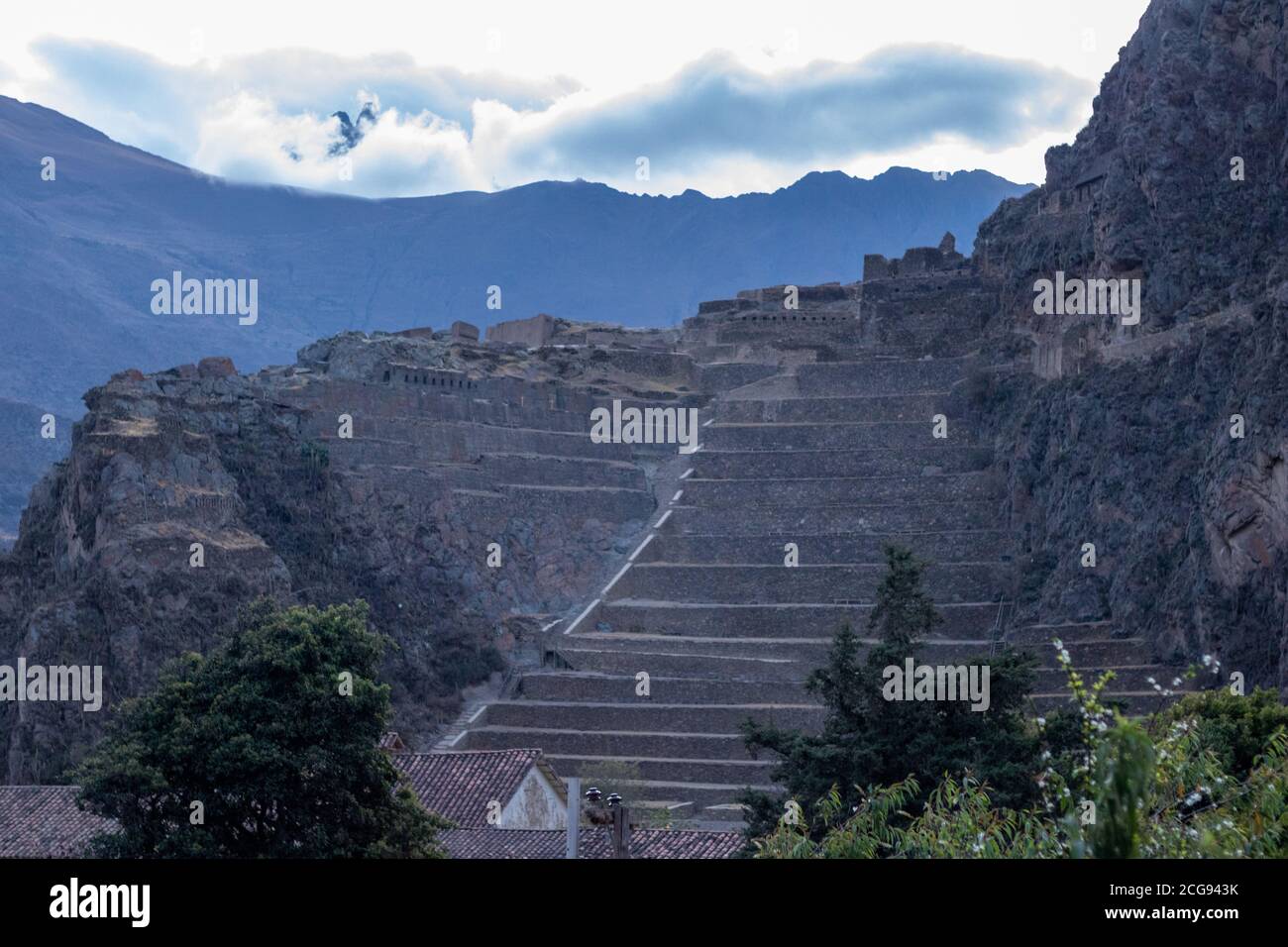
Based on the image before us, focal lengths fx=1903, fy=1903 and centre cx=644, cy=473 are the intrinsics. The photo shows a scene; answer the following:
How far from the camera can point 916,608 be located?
2742 cm

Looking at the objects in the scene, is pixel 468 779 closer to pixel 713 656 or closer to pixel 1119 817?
pixel 713 656

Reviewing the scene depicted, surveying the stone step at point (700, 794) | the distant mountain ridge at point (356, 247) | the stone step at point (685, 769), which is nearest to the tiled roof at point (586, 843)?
the stone step at point (700, 794)

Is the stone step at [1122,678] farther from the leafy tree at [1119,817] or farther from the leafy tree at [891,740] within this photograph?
the leafy tree at [1119,817]

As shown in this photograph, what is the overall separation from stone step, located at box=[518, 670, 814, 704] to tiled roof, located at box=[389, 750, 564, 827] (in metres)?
11.6

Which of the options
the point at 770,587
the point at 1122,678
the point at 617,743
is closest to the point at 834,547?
the point at 770,587

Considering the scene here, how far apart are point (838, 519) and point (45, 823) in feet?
90.8

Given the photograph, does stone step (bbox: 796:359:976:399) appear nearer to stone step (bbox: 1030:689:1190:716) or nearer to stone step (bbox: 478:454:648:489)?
stone step (bbox: 478:454:648:489)

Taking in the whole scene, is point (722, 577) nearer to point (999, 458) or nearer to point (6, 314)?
point (999, 458)

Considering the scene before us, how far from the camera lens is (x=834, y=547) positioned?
1955 inches

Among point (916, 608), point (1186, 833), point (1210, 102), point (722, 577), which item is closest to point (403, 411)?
point (722, 577)

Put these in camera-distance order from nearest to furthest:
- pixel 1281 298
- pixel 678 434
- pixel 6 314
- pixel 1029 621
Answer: pixel 1281 298 → pixel 1029 621 → pixel 678 434 → pixel 6 314

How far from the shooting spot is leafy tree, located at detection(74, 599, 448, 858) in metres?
20.7

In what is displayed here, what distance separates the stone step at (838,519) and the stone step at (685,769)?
11387mm
